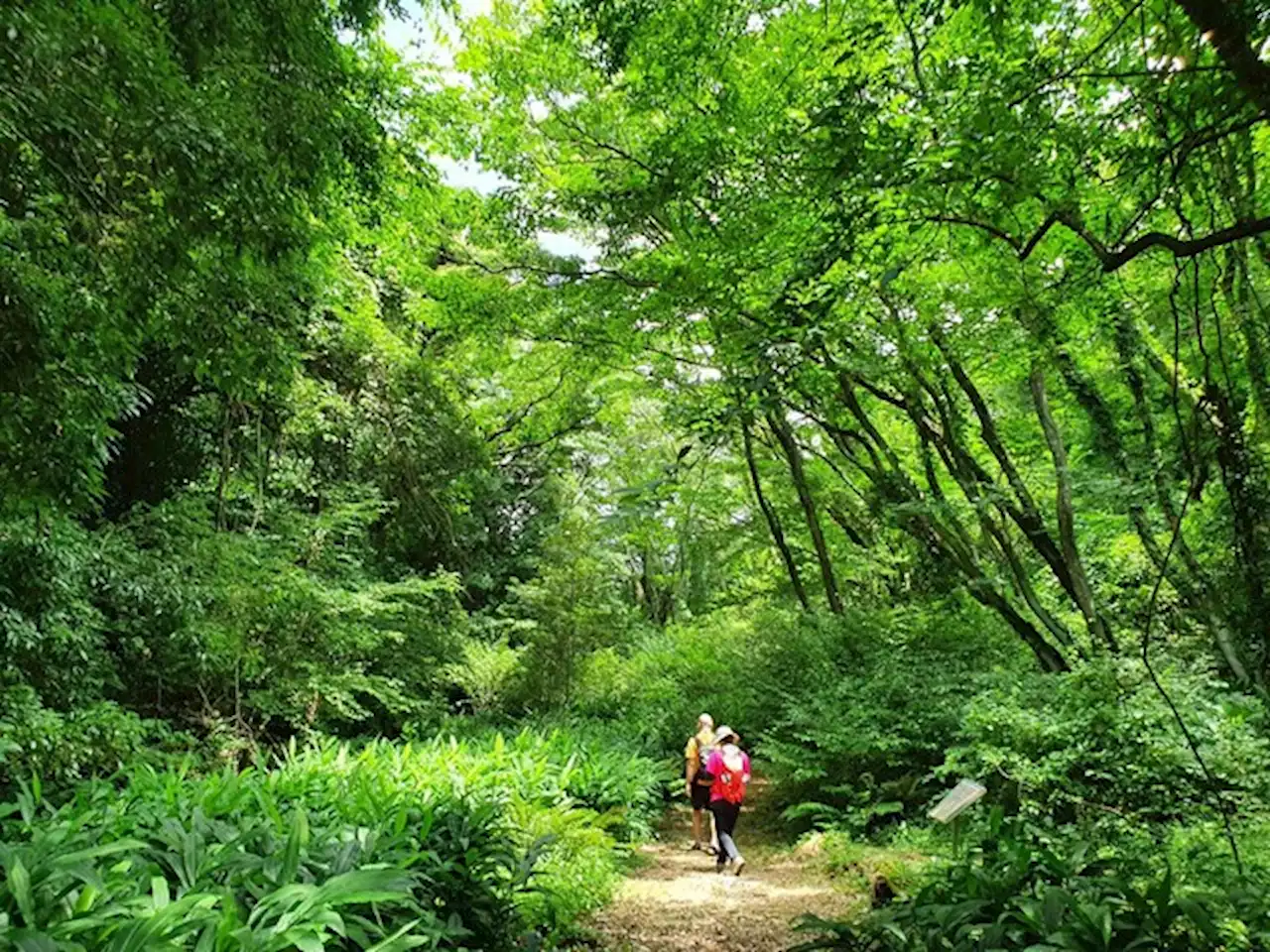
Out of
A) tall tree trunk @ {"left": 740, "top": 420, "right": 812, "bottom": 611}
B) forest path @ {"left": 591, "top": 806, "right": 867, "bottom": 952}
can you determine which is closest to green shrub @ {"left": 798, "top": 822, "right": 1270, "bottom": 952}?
forest path @ {"left": 591, "top": 806, "right": 867, "bottom": 952}

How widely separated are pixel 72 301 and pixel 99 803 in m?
2.58

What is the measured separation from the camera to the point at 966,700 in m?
7.87

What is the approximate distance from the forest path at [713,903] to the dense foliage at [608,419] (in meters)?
0.37

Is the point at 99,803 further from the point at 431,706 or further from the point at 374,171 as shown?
the point at 431,706

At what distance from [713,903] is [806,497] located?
22.4 ft

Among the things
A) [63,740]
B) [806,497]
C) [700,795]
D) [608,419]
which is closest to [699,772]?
[700,795]

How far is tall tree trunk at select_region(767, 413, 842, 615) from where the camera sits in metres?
11.1

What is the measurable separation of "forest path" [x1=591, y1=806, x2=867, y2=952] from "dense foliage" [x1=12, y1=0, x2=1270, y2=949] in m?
0.37

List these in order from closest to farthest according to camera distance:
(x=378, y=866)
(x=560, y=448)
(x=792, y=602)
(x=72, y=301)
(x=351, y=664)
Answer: (x=378, y=866)
(x=72, y=301)
(x=351, y=664)
(x=792, y=602)
(x=560, y=448)

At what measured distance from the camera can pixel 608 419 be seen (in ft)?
43.0

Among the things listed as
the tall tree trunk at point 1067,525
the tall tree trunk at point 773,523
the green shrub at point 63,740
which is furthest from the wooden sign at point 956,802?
the tall tree trunk at point 773,523

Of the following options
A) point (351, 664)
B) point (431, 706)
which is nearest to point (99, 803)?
point (351, 664)

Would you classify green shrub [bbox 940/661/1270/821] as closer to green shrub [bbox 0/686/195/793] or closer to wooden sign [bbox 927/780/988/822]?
wooden sign [bbox 927/780/988/822]

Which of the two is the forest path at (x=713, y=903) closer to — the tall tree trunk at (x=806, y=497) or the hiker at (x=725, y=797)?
the hiker at (x=725, y=797)
